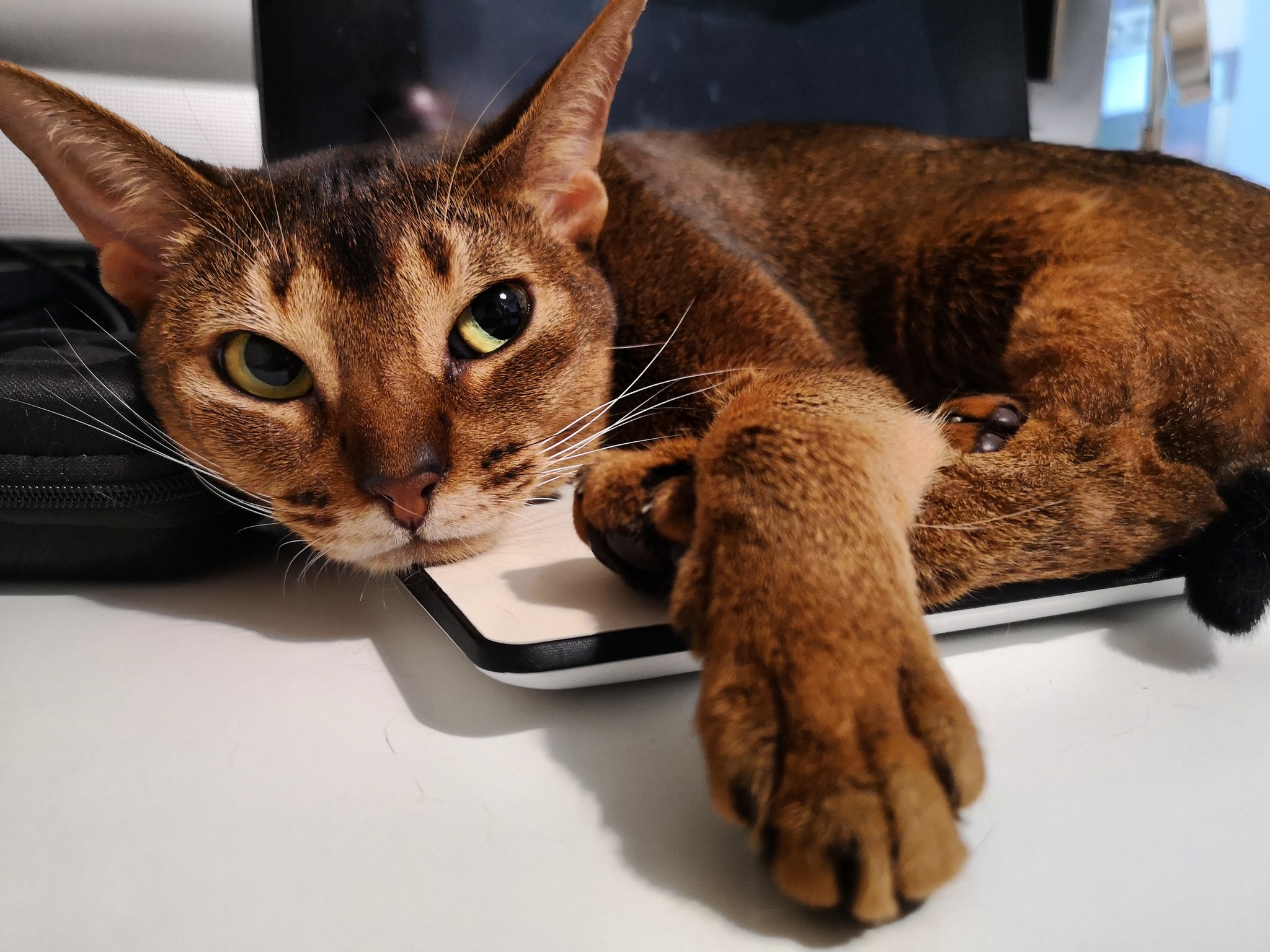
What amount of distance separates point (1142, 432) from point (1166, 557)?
0.44 feet

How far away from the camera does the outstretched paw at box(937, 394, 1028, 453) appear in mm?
879

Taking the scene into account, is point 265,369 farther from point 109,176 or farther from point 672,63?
point 672,63

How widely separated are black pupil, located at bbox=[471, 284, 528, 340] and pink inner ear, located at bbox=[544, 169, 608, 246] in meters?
0.15

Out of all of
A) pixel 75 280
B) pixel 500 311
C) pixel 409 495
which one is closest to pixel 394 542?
pixel 409 495

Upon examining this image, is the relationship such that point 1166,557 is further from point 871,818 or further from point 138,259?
point 138,259

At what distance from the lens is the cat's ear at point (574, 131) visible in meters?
0.91

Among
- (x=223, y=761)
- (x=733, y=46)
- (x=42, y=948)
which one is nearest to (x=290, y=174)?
(x=223, y=761)

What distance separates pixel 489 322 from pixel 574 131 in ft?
0.91

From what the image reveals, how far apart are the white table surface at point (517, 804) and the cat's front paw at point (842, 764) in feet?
0.12

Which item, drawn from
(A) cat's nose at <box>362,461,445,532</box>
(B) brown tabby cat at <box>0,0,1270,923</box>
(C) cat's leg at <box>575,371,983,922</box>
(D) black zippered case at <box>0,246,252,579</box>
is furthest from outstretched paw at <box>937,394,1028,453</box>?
(D) black zippered case at <box>0,246,252,579</box>

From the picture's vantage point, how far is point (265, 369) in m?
0.88

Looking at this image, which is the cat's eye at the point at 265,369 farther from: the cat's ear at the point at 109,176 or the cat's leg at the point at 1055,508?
the cat's leg at the point at 1055,508

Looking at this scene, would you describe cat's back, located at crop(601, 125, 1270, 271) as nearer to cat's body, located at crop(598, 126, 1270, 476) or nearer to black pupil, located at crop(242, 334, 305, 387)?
cat's body, located at crop(598, 126, 1270, 476)

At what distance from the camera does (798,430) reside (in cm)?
68
